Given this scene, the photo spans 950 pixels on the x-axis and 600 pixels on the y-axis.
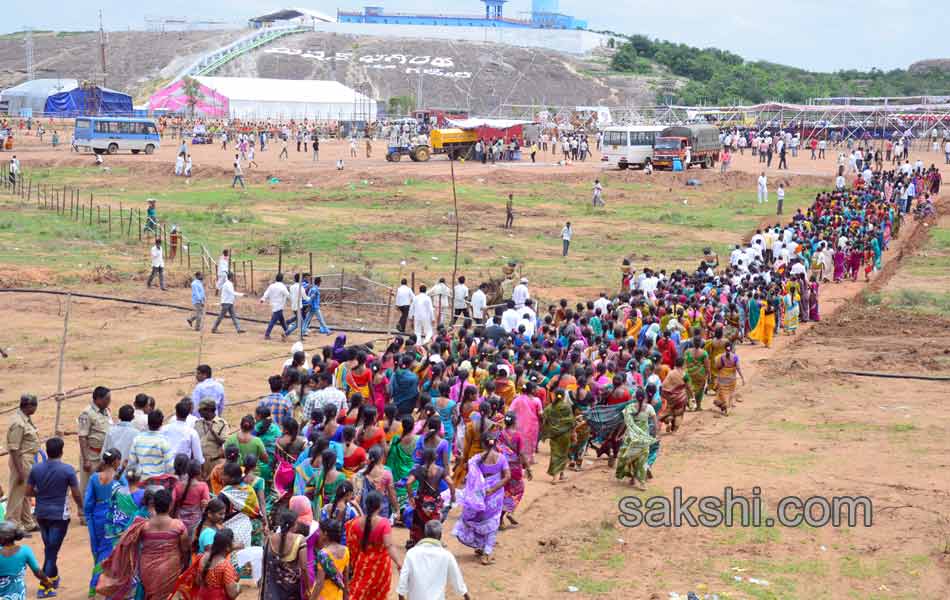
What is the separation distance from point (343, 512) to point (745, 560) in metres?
3.95

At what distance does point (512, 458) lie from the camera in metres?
9.77

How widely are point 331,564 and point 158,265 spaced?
16.5 m

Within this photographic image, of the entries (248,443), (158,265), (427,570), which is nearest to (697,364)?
(248,443)

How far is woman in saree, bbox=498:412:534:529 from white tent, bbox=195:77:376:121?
222 ft

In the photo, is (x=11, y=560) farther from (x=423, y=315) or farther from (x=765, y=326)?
(x=765, y=326)

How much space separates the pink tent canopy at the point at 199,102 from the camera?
74.4 metres

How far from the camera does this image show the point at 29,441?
8859 mm

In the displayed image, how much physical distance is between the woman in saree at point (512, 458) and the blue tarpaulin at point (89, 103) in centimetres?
6315

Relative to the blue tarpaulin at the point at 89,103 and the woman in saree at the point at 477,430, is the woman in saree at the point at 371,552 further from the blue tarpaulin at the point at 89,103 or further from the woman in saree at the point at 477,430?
the blue tarpaulin at the point at 89,103

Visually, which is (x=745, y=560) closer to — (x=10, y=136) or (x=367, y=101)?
(x=10, y=136)

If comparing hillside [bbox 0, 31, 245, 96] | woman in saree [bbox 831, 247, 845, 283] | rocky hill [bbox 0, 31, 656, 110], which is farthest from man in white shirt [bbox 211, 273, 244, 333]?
hillside [bbox 0, 31, 245, 96]

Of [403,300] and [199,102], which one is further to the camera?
[199,102]

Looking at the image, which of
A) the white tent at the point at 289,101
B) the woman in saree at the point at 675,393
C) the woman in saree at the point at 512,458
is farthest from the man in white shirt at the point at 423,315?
the white tent at the point at 289,101

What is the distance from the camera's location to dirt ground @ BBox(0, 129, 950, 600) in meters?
9.16
